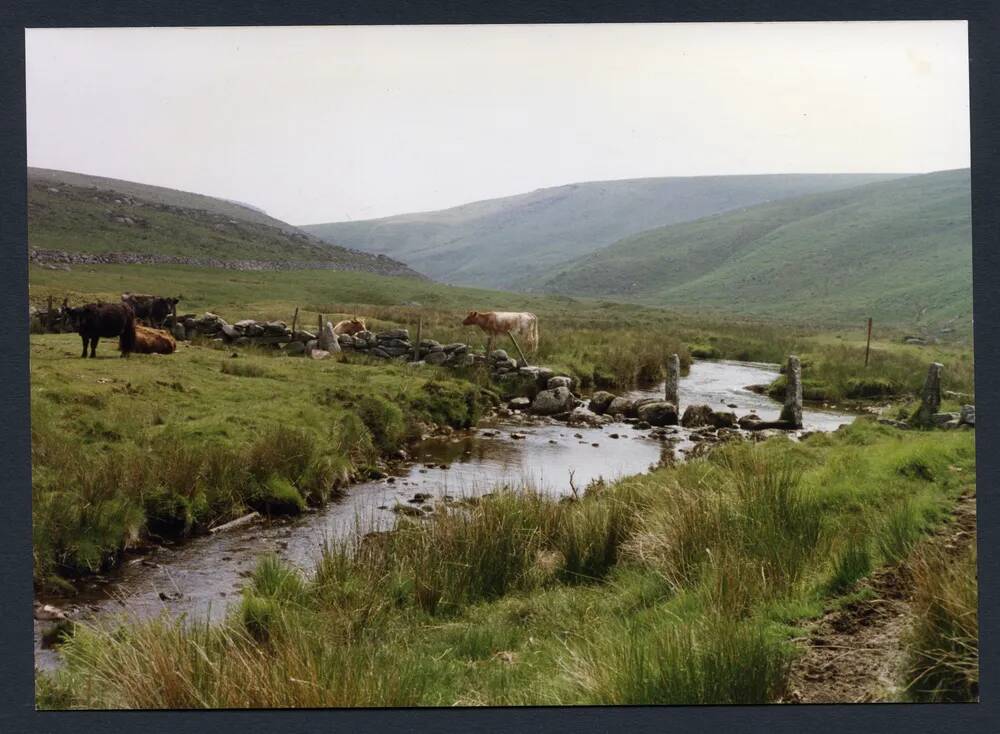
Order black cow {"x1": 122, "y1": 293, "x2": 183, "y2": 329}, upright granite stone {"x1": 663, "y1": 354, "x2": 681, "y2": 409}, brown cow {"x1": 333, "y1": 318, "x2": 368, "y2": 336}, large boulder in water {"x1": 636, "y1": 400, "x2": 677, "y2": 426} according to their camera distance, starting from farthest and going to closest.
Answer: brown cow {"x1": 333, "y1": 318, "x2": 368, "y2": 336}
large boulder in water {"x1": 636, "y1": 400, "x2": 677, "y2": 426}
upright granite stone {"x1": 663, "y1": 354, "x2": 681, "y2": 409}
black cow {"x1": 122, "y1": 293, "x2": 183, "y2": 329}

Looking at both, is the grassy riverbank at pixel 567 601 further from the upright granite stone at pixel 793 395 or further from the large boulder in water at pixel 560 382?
the large boulder in water at pixel 560 382

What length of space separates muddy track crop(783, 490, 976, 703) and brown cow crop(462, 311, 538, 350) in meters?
5.57

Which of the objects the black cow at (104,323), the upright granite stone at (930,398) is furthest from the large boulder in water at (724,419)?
the black cow at (104,323)

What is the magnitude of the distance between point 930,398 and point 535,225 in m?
4.18

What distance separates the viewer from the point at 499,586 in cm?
491

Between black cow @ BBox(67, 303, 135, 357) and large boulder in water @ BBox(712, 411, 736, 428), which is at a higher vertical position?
black cow @ BBox(67, 303, 135, 357)

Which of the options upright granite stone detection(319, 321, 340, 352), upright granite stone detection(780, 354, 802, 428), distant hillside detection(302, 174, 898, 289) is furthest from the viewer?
upright granite stone detection(319, 321, 340, 352)

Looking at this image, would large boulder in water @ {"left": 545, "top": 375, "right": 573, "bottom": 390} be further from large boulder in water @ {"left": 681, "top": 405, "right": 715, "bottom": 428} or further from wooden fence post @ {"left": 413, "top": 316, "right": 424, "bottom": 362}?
wooden fence post @ {"left": 413, "top": 316, "right": 424, "bottom": 362}

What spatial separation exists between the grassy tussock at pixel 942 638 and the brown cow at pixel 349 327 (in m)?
8.09

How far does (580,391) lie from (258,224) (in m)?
4.60

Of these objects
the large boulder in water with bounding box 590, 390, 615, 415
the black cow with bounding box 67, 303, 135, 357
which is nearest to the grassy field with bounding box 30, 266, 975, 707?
the black cow with bounding box 67, 303, 135, 357

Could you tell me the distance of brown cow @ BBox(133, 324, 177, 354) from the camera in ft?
25.8

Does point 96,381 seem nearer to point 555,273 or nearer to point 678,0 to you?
point 678,0

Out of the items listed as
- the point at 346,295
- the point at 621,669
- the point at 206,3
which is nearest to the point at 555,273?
the point at 346,295
